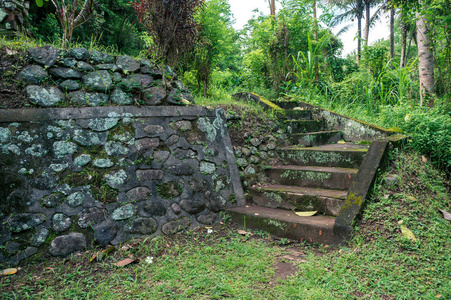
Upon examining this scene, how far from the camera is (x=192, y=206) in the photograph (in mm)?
3078

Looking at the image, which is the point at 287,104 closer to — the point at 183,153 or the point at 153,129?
the point at 183,153

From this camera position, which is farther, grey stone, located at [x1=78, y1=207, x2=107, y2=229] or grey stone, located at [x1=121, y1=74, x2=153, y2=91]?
grey stone, located at [x1=121, y1=74, x2=153, y2=91]

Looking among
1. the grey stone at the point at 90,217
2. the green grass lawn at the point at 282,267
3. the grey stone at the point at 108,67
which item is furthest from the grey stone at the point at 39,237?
the grey stone at the point at 108,67

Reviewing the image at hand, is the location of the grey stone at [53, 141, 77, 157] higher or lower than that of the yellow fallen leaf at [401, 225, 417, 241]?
higher

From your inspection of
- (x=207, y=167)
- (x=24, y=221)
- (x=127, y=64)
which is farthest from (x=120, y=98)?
(x=24, y=221)

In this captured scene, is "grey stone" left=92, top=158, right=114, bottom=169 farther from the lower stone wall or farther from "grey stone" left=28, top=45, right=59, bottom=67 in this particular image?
"grey stone" left=28, top=45, right=59, bottom=67

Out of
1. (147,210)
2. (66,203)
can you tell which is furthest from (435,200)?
(66,203)

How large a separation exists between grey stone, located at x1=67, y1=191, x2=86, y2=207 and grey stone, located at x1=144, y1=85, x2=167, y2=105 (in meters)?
1.21

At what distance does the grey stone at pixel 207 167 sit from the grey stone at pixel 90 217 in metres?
1.15

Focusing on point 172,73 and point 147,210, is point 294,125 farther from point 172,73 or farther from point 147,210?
point 147,210

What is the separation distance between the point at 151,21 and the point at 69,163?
2.30m

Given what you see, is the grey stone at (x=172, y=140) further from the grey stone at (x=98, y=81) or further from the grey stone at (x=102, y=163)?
the grey stone at (x=98, y=81)

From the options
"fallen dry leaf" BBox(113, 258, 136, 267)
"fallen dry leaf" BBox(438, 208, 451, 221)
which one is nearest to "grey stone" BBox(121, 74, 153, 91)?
"fallen dry leaf" BBox(113, 258, 136, 267)

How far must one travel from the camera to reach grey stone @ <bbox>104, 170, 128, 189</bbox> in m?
2.70
